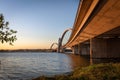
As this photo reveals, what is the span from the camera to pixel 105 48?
191 ft

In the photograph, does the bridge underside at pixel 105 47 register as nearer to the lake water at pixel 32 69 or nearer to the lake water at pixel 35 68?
the lake water at pixel 35 68

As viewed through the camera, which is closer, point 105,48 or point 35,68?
point 35,68

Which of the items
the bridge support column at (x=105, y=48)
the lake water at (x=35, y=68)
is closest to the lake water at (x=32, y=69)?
the lake water at (x=35, y=68)

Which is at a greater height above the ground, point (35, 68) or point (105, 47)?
point (105, 47)

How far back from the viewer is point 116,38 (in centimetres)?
6016

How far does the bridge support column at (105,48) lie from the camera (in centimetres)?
5825

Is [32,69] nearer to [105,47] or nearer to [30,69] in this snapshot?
[30,69]

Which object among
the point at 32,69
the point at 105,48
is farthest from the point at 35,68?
the point at 105,48

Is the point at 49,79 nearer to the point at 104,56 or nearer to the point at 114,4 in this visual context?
the point at 114,4

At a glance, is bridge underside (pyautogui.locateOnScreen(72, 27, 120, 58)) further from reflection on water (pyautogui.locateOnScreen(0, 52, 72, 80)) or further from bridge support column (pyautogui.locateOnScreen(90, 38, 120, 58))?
reflection on water (pyautogui.locateOnScreen(0, 52, 72, 80))

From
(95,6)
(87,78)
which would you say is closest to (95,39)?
(95,6)

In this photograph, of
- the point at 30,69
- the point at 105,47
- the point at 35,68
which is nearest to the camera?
the point at 30,69

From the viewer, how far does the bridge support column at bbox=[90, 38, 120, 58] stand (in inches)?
2293

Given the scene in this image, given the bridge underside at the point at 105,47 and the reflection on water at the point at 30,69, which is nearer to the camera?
the reflection on water at the point at 30,69
